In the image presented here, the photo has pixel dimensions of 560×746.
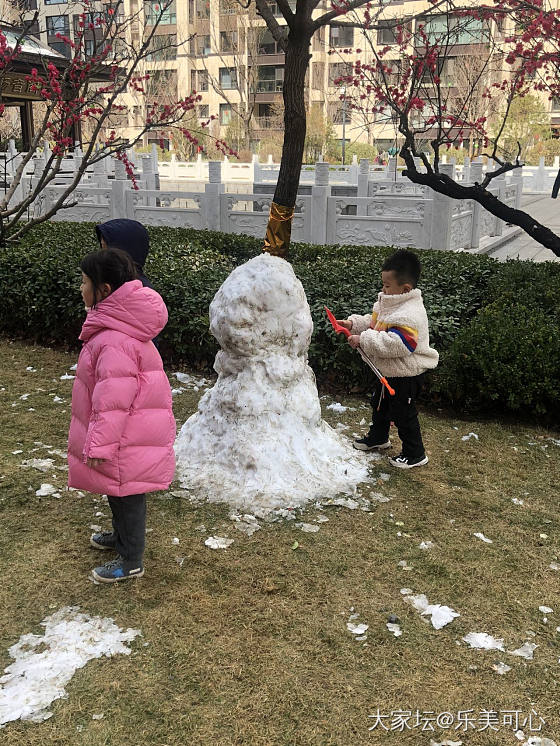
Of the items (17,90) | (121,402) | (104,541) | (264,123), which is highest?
(264,123)

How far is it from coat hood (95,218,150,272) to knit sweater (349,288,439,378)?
4.85 ft

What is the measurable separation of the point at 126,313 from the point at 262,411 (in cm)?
135

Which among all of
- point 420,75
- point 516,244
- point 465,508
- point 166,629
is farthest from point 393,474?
point 516,244

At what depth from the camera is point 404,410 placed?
443cm

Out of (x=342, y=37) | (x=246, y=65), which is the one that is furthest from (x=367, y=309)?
(x=342, y=37)

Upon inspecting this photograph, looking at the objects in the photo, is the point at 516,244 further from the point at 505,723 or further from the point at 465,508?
→ the point at 505,723

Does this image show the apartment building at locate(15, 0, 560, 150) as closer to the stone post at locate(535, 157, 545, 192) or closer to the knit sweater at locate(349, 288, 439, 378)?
the stone post at locate(535, 157, 545, 192)

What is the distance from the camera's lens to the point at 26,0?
20.5 ft

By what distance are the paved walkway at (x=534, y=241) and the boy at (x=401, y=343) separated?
15.3 ft

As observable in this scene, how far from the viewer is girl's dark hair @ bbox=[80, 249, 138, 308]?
2.96 meters

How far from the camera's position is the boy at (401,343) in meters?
4.19

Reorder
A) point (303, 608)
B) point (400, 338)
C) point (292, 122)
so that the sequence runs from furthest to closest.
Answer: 1. point (292, 122)
2. point (400, 338)
3. point (303, 608)

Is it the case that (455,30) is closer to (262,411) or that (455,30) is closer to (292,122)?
(292,122)

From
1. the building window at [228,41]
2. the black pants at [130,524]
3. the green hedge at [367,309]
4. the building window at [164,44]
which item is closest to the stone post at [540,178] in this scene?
the building window at [164,44]
